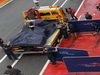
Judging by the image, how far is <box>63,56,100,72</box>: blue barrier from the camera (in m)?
10.3

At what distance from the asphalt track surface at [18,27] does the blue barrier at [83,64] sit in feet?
10.4

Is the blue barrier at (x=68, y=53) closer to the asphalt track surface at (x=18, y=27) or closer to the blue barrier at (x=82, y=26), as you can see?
the asphalt track surface at (x=18, y=27)

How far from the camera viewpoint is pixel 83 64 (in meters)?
10.7

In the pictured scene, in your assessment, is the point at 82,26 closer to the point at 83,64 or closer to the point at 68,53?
the point at 68,53

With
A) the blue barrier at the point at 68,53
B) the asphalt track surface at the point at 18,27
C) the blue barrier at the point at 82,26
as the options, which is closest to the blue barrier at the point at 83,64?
the blue barrier at the point at 68,53

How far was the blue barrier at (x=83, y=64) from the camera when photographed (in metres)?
10.3

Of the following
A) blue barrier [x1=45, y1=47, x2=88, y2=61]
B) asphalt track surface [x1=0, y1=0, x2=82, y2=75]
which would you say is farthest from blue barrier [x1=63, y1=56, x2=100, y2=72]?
asphalt track surface [x1=0, y1=0, x2=82, y2=75]

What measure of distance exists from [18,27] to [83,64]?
11.6m

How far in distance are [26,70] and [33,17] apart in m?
6.79

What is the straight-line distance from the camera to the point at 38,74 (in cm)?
1282

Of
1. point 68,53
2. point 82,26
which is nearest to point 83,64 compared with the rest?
point 68,53

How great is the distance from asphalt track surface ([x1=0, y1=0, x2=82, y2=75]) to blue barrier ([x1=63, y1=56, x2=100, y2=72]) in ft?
10.4

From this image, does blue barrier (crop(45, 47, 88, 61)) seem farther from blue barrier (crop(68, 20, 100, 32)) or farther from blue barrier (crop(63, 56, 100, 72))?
blue barrier (crop(68, 20, 100, 32))

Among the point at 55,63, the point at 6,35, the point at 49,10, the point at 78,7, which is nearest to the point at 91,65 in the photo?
the point at 55,63
